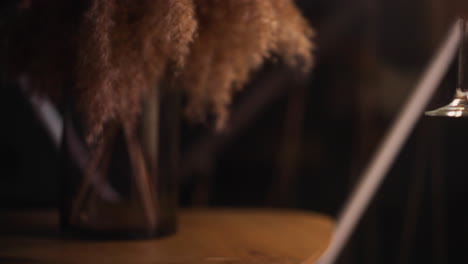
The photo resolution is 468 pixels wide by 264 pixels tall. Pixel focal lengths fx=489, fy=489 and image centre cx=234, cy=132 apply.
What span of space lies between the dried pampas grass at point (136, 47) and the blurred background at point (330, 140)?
359 mm

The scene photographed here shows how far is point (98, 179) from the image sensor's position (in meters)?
0.69

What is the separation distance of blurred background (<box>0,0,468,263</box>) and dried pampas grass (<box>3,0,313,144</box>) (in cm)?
36

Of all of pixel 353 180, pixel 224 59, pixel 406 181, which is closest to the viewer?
pixel 224 59

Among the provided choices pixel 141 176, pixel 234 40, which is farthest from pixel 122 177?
pixel 234 40

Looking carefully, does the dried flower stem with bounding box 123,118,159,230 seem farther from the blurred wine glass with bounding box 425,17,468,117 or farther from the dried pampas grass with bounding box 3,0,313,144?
the blurred wine glass with bounding box 425,17,468,117

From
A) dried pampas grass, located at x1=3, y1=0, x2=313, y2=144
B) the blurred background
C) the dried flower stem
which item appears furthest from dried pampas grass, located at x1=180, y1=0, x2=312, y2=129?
the blurred background

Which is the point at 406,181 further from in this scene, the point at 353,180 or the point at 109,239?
the point at 109,239

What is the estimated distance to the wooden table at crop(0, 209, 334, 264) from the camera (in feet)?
1.96

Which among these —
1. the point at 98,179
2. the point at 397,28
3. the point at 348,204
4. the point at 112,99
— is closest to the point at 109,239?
the point at 98,179

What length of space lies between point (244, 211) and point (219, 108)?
11.9 inches

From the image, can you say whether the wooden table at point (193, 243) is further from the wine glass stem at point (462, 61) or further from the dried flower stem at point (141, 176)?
the wine glass stem at point (462, 61)

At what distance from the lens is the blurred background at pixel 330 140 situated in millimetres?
934

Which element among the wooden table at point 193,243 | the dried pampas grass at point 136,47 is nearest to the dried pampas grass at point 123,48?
the dried pampas grass at point 136,47

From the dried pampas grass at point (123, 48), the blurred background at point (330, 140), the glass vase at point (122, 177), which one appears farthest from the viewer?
the blurred background at point (330, 140)
